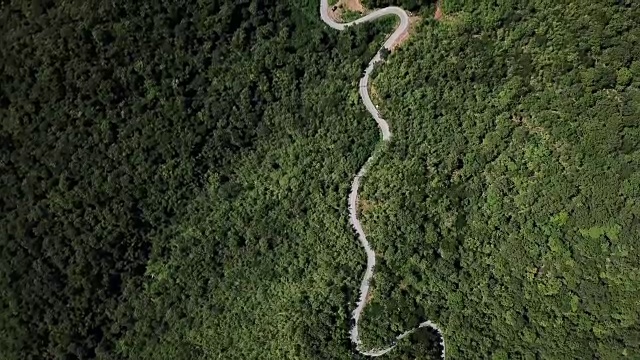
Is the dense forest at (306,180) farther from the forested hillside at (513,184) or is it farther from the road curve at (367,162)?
the road curve at (367,162)

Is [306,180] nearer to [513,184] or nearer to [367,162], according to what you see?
[367,162]

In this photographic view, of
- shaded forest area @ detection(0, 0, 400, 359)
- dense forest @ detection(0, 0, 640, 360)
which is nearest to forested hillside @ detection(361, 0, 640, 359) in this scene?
dense forest @ detection(0, 0, 640, 360)

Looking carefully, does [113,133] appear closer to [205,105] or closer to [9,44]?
[205,105]

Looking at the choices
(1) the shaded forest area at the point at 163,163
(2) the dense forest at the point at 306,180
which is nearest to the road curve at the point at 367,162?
(2) the dense forest at the point at 306,180

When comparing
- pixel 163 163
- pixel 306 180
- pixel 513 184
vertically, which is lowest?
pixel 513 184

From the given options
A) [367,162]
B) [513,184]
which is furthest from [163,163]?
[513,184]

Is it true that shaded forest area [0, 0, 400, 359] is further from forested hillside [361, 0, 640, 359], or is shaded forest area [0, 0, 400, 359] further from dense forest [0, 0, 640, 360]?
forested hillside [361, 0, 640, 359]
